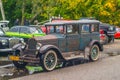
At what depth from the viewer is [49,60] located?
534 inches

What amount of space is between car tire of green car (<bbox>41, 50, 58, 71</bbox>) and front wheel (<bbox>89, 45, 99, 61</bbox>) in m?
2.59

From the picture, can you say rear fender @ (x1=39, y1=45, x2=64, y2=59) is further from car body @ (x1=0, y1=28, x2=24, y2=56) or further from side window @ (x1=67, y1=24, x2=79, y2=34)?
car body @ (x1=0, y1=28, x2=24, y2=56)

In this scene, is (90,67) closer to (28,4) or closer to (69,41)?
(69,41)

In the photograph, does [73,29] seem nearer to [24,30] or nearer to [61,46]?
[61,46]

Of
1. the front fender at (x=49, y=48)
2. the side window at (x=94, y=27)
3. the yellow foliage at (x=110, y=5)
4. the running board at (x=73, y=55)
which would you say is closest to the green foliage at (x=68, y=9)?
the yellow foliage at (x=110, y=5)

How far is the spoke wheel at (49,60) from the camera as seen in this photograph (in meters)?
13.3

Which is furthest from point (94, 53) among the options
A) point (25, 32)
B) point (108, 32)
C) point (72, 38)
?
point (108, 32)

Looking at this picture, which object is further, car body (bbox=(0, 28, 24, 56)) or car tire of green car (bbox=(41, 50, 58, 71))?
car body (bbox=(0, 28, 24, 56))

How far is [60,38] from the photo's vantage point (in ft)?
48.2

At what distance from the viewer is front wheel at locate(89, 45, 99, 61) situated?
52.5ft

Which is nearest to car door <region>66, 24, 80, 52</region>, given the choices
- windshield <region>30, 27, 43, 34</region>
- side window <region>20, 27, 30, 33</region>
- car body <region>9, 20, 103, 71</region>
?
car body <region>9, 20, 103, 71</region>

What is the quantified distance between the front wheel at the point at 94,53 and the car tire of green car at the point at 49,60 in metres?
2.59

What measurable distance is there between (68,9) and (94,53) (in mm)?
20690

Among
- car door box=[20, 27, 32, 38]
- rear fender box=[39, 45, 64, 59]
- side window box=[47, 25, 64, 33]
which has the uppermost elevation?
side window box=[47, 25, 64, 33]
